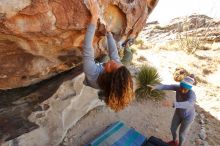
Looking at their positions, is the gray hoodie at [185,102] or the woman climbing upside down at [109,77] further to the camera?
the gray hoodie at [185,102]

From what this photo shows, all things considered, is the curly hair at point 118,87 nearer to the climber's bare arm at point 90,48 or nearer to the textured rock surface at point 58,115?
→ the climber's bare arm at point 90,48

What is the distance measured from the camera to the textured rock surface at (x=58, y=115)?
4496mm

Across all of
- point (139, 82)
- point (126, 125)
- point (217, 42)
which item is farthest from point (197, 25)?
point (126, 125)

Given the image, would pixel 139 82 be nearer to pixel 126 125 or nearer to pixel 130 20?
pixel 126 125

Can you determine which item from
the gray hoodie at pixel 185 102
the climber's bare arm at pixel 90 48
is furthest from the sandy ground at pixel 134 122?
the climber's bare arm at pixel 90 48

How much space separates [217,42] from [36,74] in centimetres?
997

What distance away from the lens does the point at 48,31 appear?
131 inches

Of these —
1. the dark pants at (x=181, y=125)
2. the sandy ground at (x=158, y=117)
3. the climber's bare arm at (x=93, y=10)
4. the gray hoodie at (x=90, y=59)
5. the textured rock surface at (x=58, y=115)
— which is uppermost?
the climber's bare arm at (x=93, y=10)

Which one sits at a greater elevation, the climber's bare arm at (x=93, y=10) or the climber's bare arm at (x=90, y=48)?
the climber's bare arm at (x=93, y=10)

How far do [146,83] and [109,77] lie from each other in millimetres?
4167

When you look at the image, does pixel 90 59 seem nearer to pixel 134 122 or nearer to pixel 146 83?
pixel 134 122

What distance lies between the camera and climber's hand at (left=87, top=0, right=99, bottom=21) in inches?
134

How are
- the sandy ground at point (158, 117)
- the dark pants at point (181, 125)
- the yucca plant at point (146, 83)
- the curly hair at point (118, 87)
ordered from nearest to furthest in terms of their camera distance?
1. the curly hair at point (118, 87)
2. the dark pants at point (181, 125)
3. the sandy ground at point (158, 117)
4. the yucca plant at point (146, 83)

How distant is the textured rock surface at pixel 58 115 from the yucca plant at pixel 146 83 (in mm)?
2060
